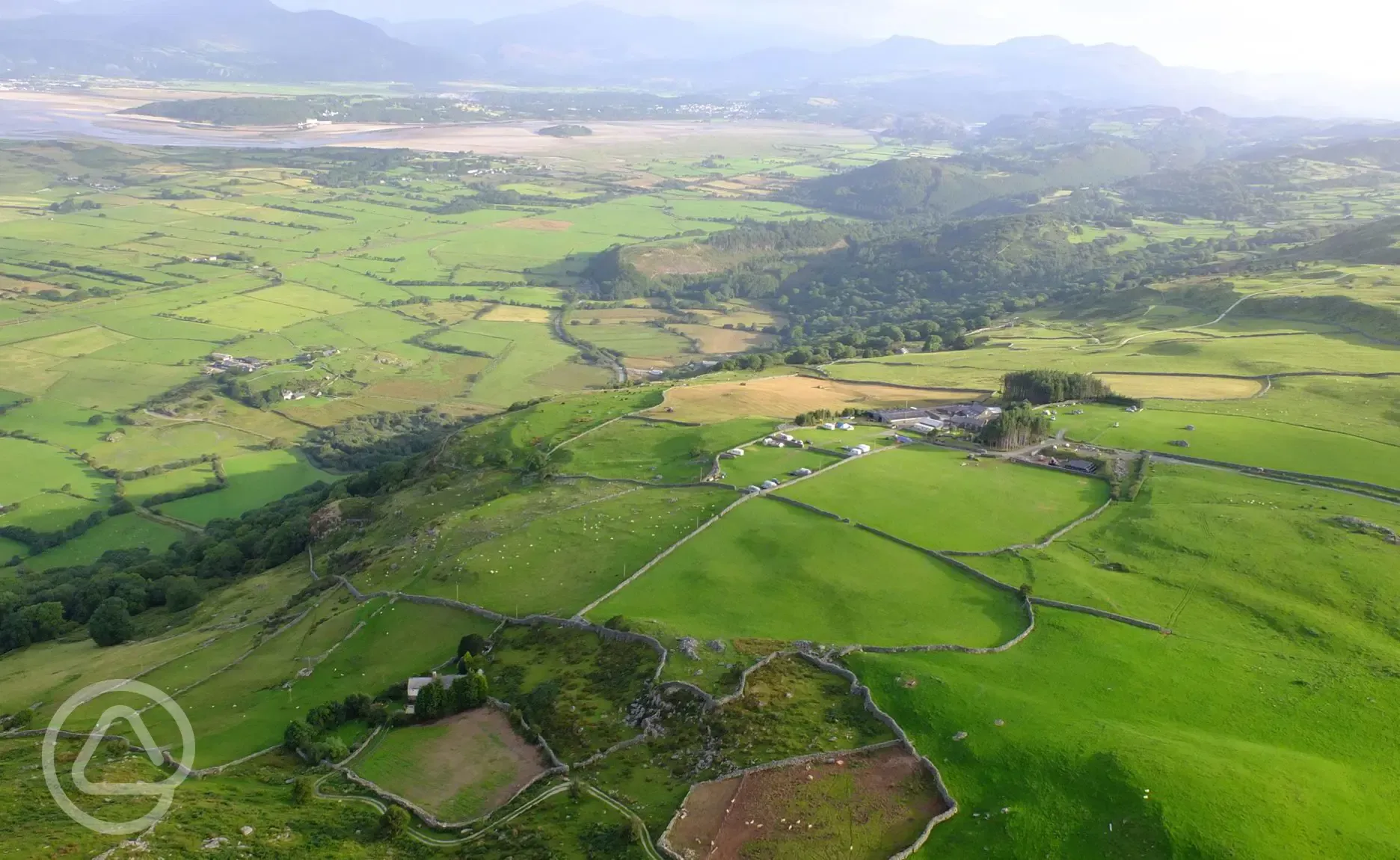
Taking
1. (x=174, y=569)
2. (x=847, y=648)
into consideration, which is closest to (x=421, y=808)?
(x=847, y=648)

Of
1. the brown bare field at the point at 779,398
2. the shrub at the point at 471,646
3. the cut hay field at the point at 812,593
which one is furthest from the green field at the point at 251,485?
the cut hay field at the point at 812,593

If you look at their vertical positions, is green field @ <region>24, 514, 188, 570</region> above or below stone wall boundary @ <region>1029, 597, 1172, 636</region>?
→ below

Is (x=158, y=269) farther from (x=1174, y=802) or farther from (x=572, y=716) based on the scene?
(x=1174, y=802)

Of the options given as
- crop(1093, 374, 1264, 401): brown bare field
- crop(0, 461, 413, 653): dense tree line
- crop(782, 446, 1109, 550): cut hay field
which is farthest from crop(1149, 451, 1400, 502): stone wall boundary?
crop(0, 461, 413, 653): dense tree line

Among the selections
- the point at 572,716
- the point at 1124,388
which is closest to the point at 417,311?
the point at 1124,388

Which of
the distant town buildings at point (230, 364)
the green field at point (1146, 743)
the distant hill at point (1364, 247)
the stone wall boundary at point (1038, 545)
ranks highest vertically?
the distant hill at point (1364, 247)

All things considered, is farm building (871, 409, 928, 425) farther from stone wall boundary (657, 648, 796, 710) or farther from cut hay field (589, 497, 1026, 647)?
stone wall boundary (657, 648, 796, 710)

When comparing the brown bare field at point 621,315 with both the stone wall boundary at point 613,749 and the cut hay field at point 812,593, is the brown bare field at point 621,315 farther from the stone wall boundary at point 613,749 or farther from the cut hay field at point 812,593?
the stone wall boundary at point 613,749
